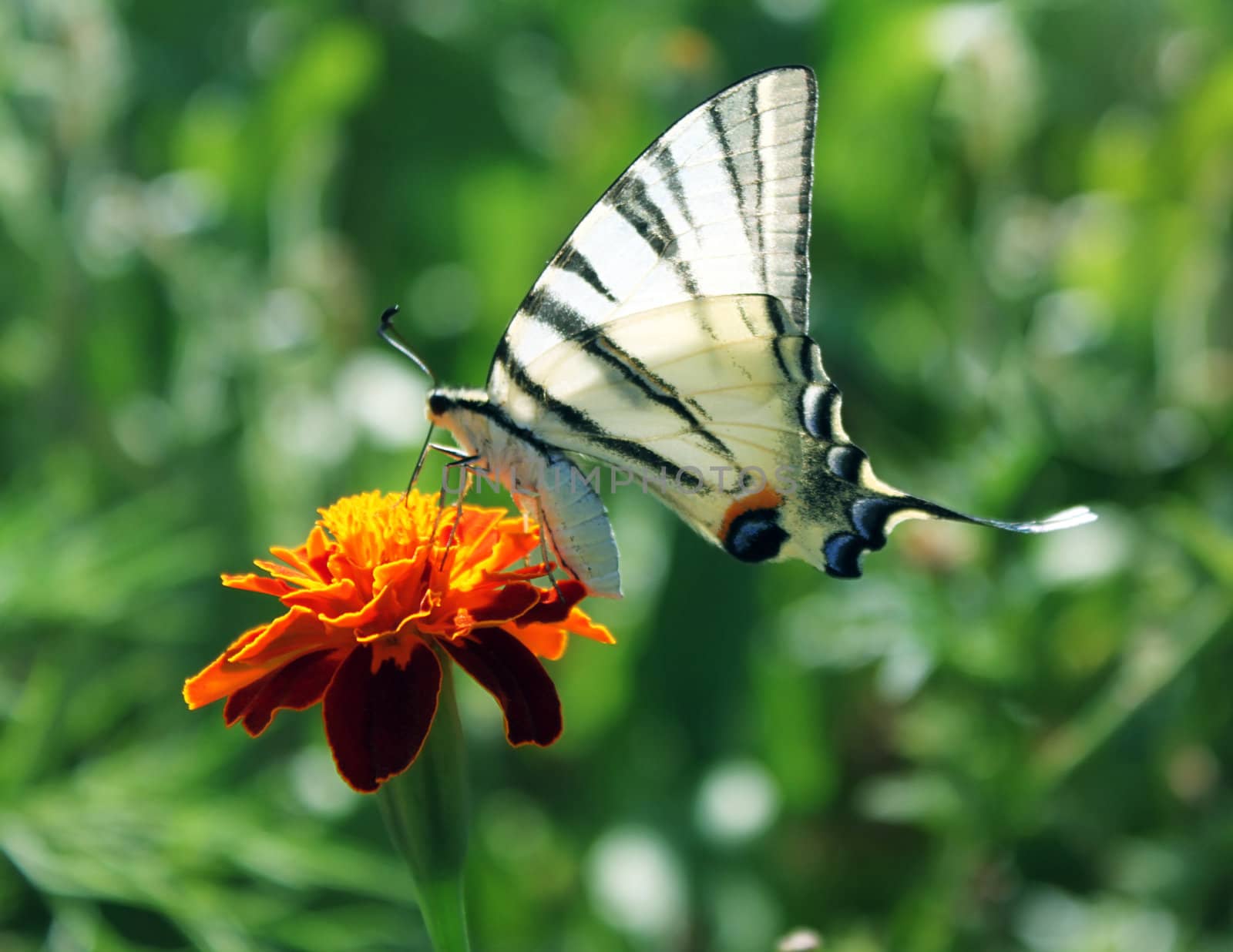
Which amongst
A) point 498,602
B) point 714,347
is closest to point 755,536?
point 714,347

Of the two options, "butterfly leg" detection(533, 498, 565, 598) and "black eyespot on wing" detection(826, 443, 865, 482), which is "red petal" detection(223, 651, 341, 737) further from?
"black eyespot on wing" detection(826, 443, 865, 482)

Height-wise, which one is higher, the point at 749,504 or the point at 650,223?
the point at 650,223

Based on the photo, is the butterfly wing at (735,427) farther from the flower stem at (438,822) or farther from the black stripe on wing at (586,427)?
the flower stem at (438,822)

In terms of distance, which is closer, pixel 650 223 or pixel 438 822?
pixel 438 822

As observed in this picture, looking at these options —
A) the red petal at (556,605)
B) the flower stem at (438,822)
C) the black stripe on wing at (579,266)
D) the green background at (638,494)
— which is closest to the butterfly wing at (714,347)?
the black stripe on wing at (579,266)

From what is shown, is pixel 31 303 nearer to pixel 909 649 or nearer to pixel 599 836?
pixel 599 836

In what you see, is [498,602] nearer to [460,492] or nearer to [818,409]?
[460,492]

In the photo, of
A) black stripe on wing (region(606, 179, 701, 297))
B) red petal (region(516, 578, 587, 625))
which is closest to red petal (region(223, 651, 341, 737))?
red petal (region(516, 578, 587, 625))
